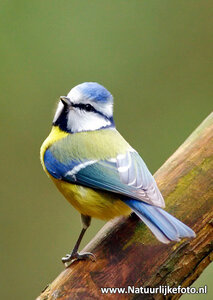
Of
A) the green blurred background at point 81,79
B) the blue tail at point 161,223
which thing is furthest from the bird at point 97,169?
the green blurred background at point 81,79

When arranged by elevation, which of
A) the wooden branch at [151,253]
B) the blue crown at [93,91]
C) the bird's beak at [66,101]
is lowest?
the wooden branch at [151,253]

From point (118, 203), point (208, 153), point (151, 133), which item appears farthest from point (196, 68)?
point (118, 203)

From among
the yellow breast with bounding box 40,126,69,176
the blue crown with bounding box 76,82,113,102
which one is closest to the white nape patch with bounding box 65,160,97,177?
the yellow breast with bounding box 40,126,69,176

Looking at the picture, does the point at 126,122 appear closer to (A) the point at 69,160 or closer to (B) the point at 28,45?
(B) the point at 28,45

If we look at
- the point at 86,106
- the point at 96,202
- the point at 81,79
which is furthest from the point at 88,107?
the point at 81,79

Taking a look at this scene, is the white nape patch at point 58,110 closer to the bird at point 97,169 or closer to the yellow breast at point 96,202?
the bird at point 97,169

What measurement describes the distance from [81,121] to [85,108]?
0.16ft

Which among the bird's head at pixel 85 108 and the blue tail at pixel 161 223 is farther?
the bird's head at pixel 85 108

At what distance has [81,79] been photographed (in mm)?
3963

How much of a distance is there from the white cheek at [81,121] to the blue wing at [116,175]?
15 cm

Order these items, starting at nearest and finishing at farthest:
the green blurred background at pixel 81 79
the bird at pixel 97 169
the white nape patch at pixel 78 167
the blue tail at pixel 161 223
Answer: the blue tail at pixel 161 223, the bird at pixel 97 169, the white nape patch at pixel 78 167, the green blurred background at pixel 81 79

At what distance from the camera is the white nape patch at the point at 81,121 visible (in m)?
2.03

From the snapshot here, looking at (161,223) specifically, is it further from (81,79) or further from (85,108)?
(81,79)

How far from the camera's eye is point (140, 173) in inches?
73.2
